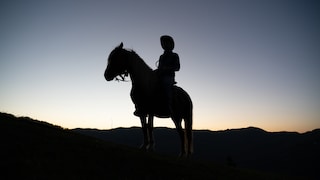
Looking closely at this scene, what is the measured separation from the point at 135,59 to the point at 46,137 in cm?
466

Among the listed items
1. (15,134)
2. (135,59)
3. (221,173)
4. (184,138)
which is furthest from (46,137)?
(221,173)

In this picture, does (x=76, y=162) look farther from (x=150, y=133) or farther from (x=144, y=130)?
(x=150, y=133)

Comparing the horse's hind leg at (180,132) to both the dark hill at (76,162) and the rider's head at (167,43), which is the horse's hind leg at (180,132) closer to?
the dark hill at (76,162)

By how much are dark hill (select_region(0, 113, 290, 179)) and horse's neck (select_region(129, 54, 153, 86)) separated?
101 inches

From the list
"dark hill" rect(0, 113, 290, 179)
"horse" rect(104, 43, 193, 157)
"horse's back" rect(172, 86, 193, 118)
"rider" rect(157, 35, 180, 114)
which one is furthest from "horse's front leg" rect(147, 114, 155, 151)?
"horse's back" rect(172, 86, 193, 118)

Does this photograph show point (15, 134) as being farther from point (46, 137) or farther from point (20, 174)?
point (20, 174)

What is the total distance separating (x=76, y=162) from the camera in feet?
29.9

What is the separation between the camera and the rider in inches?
494

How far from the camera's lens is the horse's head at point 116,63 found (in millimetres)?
11844

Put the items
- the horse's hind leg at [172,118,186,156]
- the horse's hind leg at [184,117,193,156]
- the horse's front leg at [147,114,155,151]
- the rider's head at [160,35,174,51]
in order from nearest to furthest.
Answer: the horse's front leg at [147,114,155,151]
the horse's hind leg at [172,118,186,156]
the rider's head at [160,35,174,51]
the horse's hind leg at [184,117,193,156]

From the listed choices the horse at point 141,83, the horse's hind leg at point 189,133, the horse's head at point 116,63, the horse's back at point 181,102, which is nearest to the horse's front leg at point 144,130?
the horse at point 141,83

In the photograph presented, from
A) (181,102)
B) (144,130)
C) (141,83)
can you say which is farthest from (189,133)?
(141,83)

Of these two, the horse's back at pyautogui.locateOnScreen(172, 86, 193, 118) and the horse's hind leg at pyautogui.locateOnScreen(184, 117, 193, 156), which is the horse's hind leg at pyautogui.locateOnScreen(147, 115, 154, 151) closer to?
the horse's back at pyautogui.locateOnScreen(172, 86, 193, 118)

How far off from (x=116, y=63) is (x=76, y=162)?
416cm
